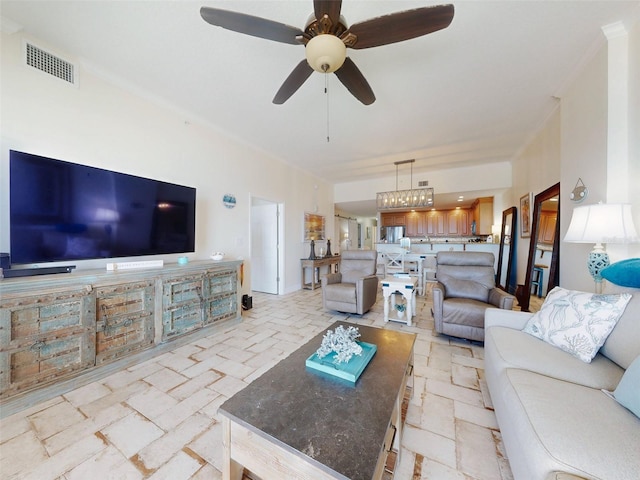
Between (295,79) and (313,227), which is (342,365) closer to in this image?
(295,79)

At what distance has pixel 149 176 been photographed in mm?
2744

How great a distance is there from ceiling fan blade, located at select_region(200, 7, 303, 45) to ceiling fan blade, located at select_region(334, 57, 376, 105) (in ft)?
1.26

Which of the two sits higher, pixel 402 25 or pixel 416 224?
pixel 402 25

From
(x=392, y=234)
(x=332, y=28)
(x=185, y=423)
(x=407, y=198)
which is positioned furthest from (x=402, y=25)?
(x=392, y=234)

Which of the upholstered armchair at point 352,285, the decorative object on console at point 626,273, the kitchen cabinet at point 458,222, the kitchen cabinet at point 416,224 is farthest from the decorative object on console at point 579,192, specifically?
the kitchen cabinet at point 416,224

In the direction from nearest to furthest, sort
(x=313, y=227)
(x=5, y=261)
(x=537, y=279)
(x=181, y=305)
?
(x=5, y=261), (x=181, y=305), (x=537, y=279), (x=313, y=227)

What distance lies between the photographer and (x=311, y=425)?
0.94m

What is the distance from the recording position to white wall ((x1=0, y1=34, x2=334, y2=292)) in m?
1.92

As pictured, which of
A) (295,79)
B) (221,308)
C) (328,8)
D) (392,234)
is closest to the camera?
(328,8)

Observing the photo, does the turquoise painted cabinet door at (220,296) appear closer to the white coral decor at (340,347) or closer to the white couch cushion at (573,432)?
the white coral decor at (340,347)

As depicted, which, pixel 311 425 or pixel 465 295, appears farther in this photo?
pixel 465 295

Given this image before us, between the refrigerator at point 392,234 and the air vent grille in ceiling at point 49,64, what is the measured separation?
801 cm

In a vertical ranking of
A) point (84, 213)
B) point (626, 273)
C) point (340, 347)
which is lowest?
point (340, 347)

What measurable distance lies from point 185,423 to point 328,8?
2.68 metres
